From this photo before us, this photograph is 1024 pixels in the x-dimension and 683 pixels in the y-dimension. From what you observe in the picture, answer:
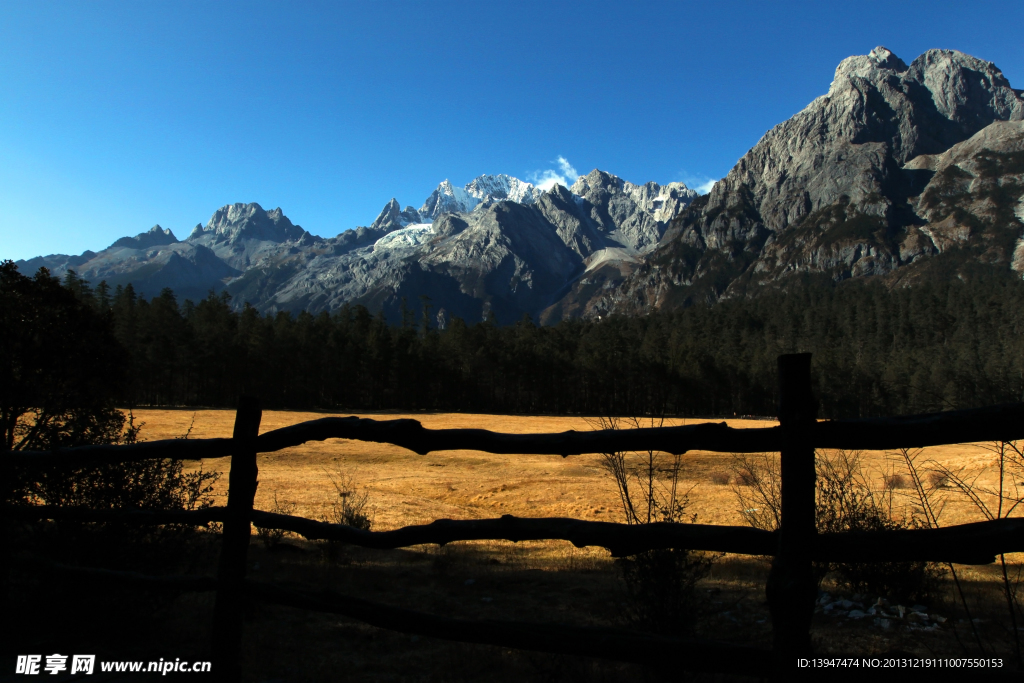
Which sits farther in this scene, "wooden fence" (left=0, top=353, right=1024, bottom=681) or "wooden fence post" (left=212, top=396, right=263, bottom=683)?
"wooden fence post" (left=212, top=396, right=263, bottom=683)

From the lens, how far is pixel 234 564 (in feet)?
12.2

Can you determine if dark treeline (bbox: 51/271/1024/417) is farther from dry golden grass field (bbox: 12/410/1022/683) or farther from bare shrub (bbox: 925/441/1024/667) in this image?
bare shrub (bbox: 925/441/1024/667)

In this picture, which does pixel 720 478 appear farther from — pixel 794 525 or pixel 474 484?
pixel 794 525

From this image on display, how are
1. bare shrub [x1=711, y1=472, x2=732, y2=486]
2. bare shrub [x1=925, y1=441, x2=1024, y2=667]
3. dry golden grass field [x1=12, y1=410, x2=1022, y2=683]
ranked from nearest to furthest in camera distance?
bare shrub [x1=925, y1=441, x2=1024, y2=667] < dry golden grass field [x1=12, y1=410, x2=1022, y2=683] < bare shrub [x1=711, y1=472, x2=732, y2=486]

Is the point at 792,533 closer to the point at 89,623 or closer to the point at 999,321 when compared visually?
the point at 89,623

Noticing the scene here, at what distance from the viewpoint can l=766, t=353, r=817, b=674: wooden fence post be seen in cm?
261

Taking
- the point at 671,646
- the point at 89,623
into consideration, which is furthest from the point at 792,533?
the point at 89,623

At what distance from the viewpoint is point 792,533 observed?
2699 mm

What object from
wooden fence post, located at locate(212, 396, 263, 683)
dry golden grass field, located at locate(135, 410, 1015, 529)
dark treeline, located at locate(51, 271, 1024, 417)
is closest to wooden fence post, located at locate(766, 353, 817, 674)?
wooden fence post, located at locate(212, 396, 263, 683)

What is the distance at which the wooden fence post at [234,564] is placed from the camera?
12.0 feet

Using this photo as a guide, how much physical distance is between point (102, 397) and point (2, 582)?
3222 mm

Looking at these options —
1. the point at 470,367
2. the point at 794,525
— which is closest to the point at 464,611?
the point at 794,525

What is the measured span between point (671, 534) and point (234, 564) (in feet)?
9.62

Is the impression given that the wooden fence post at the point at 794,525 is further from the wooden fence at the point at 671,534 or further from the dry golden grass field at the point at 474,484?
the dry golden grass field at the point at 474,484
